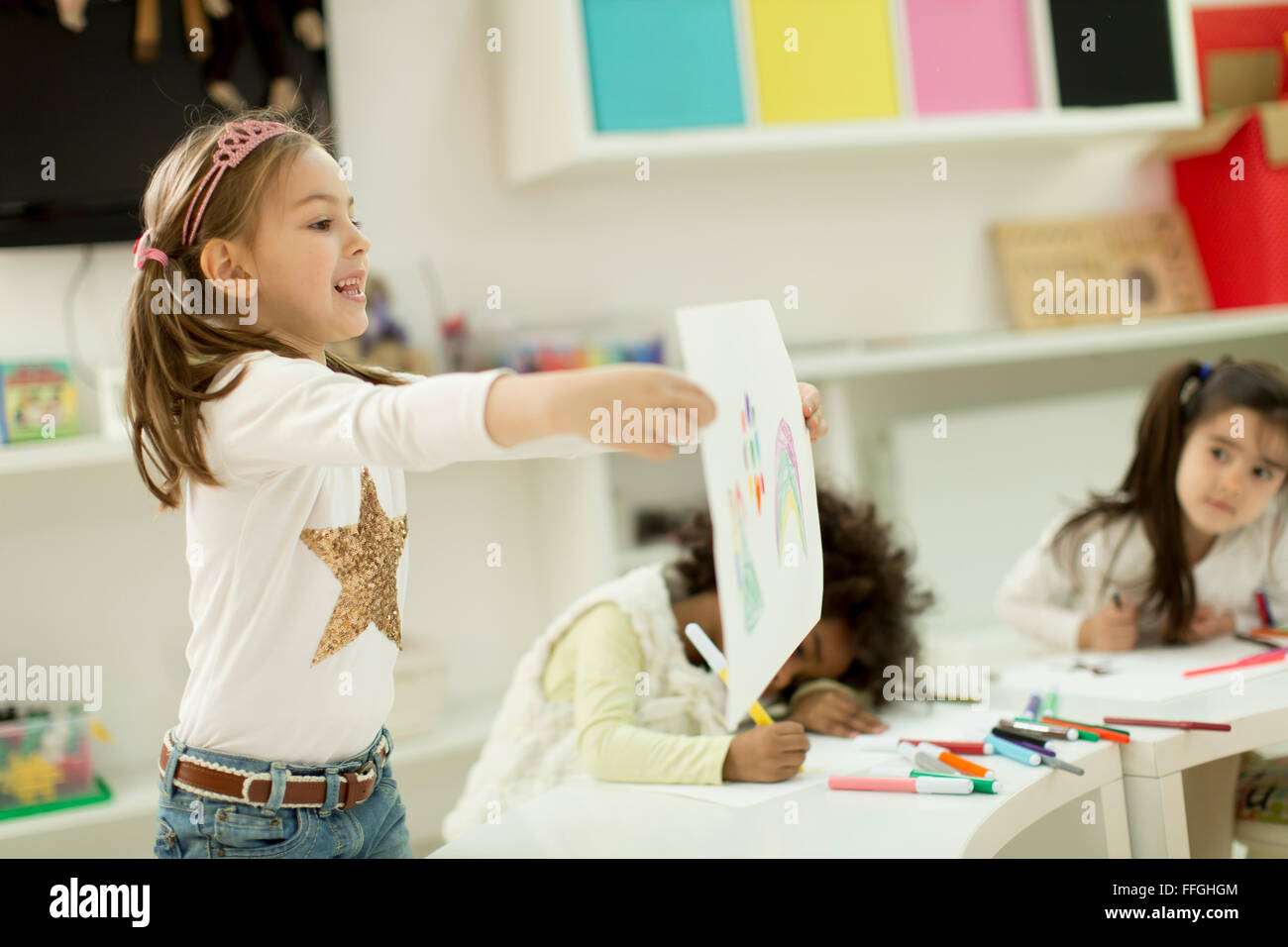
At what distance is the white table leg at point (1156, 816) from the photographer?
114cm

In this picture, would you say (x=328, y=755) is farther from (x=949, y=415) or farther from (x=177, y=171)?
(x=949, y=415)

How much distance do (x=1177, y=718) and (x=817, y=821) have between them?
43 centimetres

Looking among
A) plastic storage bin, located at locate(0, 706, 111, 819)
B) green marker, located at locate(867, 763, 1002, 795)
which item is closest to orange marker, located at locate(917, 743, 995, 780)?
green marker, located at locate(867, 763, 1002, 795)

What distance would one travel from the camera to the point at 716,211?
256 centimetres

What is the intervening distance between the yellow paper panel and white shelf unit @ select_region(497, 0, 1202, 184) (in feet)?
0.09

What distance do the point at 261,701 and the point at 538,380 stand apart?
417 mm

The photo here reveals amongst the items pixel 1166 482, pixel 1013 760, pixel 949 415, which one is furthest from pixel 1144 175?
pixel 1013 760

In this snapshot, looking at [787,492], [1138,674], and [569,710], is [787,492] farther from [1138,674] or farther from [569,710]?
[1138,674]

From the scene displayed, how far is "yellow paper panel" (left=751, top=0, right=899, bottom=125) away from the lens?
230 centimetres

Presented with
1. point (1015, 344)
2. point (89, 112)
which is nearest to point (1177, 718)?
point (1015, 344)

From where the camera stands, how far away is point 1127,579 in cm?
172

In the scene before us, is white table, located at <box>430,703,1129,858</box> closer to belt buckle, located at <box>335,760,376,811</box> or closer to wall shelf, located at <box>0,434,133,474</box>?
belt buckle, located at <box>335,760,376,811</box>

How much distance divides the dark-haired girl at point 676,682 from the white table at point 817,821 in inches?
1.8

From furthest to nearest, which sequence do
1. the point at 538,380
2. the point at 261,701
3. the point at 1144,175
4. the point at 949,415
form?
the point at 1144,175, the point at 949,415, the point at 261,701, the point at 538,380
